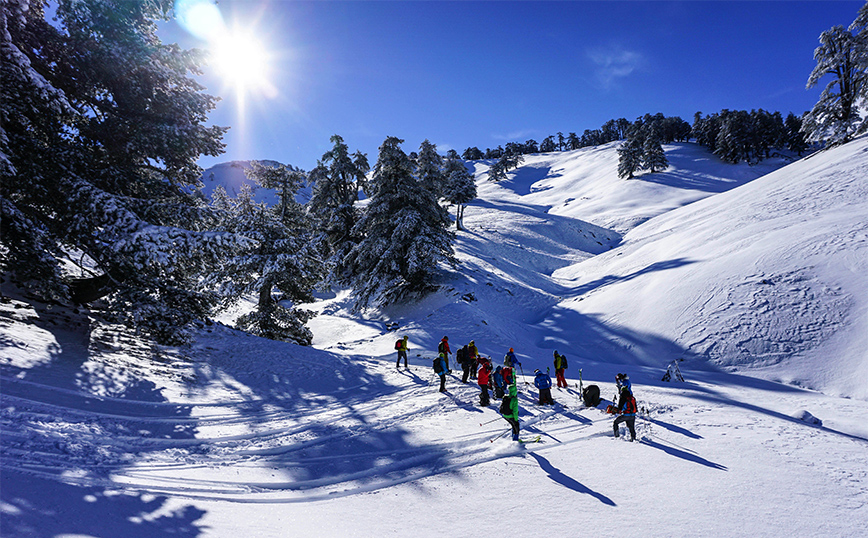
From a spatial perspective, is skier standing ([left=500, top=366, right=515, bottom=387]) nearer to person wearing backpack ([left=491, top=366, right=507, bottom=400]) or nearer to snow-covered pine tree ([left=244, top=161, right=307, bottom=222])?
person wearing backpack ([left=491, top=366, right=507, bottom=400])

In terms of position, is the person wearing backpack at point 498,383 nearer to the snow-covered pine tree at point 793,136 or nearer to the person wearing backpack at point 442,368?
the person wearing backpack at point 442,368

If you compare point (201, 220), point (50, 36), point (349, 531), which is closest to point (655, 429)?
point (349, 531)

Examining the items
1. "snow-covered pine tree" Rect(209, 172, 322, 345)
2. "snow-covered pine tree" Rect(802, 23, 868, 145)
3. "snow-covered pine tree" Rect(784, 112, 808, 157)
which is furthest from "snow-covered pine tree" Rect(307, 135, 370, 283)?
"snow-covered pine tree" Rect(784, 112, 808, 157)

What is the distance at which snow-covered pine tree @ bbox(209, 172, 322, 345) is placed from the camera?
62.7 ft

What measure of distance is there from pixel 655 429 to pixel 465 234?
37.2 meters

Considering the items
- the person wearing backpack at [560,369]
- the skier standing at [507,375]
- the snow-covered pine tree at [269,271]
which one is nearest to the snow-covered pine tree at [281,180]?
the snow-covered pine tree at [269,271]

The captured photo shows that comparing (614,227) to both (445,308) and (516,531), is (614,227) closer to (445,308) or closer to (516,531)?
(445,308)

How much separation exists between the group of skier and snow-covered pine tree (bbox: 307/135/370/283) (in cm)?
1600

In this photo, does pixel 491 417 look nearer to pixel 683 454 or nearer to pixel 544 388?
pixel 544 388

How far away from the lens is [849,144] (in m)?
28.8

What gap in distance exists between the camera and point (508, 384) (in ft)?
38.5

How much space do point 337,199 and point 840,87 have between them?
45.2 m

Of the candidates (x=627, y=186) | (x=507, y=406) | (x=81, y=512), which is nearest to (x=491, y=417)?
(x=507, y=406)

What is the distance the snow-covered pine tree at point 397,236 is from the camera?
942 inches
